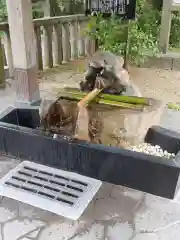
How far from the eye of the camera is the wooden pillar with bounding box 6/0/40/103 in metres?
2.38

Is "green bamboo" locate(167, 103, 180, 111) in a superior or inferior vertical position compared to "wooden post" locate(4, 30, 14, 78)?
inferior

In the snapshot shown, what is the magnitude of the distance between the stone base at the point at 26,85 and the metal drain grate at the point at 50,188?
84 cm

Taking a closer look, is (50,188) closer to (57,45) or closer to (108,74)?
(108,74)

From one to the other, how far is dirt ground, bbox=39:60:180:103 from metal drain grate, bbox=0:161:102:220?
74.8 inches

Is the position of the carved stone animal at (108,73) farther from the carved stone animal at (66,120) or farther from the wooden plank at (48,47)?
the wooden plank at (48,47)

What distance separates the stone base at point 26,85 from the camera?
2607 millimetres

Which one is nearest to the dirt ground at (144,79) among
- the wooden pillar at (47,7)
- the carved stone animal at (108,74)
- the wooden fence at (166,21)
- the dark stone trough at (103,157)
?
the wooden fence at (166,21)

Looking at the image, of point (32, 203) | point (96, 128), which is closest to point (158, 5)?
point (96, 128)

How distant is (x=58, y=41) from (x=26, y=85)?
2.56 meters

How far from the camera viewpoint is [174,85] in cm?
409

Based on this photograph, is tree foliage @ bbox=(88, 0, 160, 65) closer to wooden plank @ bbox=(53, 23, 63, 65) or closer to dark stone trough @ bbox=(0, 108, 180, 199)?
wooden plank @ bbox=(53, 23, 63, 65)

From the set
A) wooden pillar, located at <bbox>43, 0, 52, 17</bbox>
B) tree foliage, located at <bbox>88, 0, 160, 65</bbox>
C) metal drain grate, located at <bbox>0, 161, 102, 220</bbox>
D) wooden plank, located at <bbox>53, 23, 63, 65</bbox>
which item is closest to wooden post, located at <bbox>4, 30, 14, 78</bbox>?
wooden plank, located at <bbox>53, 23, 63, 65</bbox>

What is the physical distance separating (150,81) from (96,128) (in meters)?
2.37

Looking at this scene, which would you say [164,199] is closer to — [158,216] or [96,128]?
[158,216]
